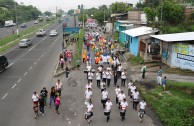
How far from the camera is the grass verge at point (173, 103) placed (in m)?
14.4

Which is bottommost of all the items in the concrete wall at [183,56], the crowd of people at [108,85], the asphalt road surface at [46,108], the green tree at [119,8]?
the asphalt road surface at [46,108]

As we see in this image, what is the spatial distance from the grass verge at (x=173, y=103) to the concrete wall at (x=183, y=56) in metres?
3.61

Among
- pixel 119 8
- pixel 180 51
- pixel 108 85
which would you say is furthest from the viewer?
pixel 119 8

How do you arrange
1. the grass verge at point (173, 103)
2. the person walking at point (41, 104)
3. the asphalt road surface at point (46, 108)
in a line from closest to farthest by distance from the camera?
the grass verge at point (173, 103) → the asphalt road surface at point (46, 108) → the person walking at point (41, 104)

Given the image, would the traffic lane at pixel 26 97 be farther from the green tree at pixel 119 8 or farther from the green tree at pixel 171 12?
the green tree at pixel 119 8

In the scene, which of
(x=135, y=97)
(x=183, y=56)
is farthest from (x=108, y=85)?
(x=183, y=56)

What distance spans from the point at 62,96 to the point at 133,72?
871 centimetres

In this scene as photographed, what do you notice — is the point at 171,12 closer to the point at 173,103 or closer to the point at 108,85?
the point at 108,85

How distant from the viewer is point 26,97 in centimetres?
1847

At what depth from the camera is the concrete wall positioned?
22.2 metres

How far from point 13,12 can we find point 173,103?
103 m

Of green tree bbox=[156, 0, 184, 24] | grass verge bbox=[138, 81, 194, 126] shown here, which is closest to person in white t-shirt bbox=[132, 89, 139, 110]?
grass verge bbox=[138, 81, 194, 126]

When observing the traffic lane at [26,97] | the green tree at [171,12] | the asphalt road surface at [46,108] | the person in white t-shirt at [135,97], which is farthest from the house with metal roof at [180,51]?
the green tree at [171,12]

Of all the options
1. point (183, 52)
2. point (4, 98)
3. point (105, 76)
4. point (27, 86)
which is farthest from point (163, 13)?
point (4, 98)
